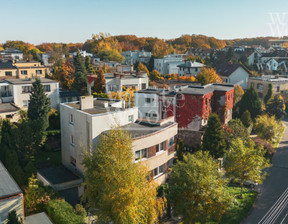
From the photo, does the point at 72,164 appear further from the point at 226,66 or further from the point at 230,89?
the point at 226,66

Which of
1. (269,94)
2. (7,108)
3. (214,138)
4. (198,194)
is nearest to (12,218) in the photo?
(198,194)

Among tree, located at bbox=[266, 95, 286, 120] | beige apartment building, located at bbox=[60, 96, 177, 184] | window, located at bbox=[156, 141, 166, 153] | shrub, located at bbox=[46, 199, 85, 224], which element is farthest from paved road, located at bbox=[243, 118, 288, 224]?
tree, located at bbox=[266, 95, 286, 120]

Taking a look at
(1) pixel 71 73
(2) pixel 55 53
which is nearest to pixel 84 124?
(1) pixel 71 73

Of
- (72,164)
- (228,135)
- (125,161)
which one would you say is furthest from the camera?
(228,135)

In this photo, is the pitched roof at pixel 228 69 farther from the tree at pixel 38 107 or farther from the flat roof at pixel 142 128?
the tree at pixel 38 107

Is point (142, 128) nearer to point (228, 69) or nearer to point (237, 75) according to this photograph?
point (237, 75)

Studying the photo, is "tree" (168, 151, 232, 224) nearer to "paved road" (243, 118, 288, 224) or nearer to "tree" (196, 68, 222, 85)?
"paved road" (243, 118, 288, 224)
